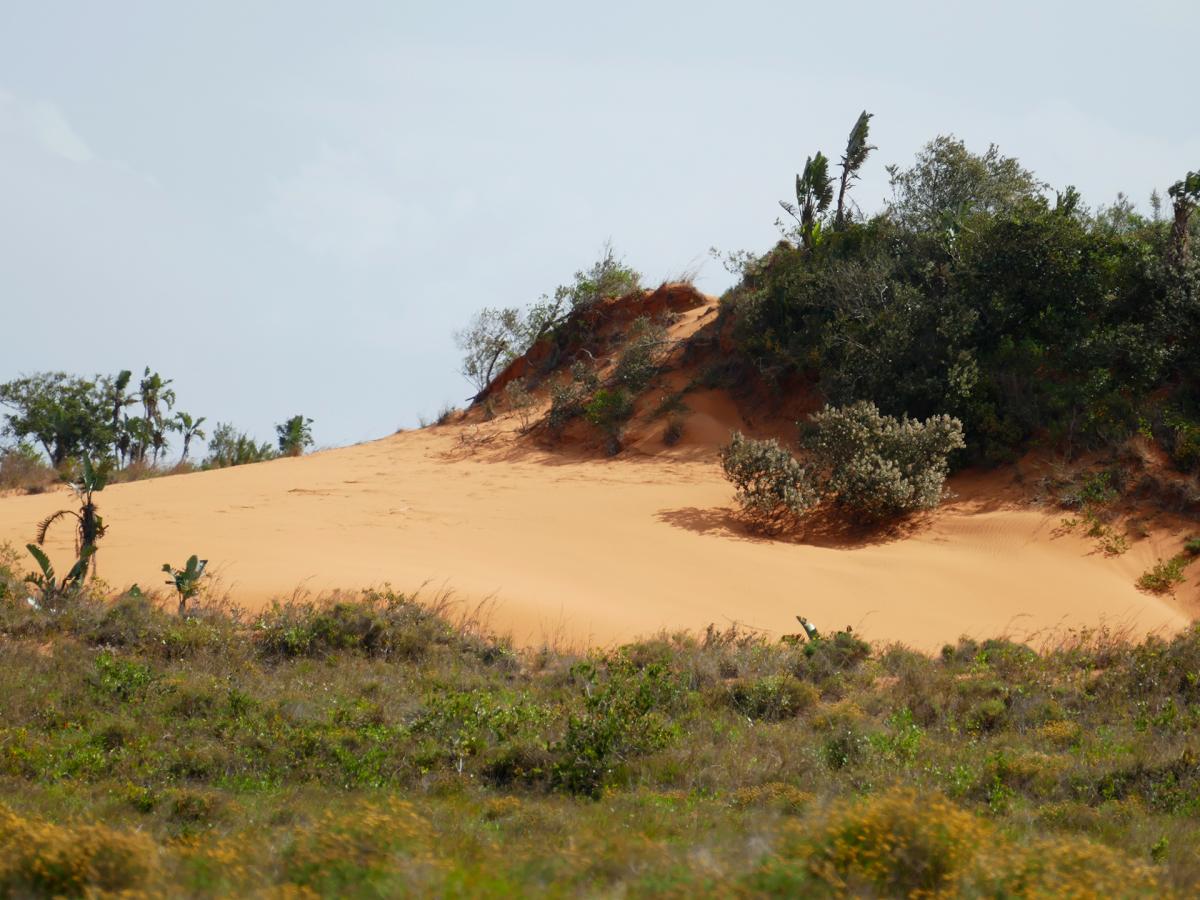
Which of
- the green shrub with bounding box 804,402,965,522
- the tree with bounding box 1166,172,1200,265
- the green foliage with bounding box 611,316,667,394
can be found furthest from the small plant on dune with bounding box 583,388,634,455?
the tree with bounding box 1166,172,1200,265

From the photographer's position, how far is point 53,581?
37.2 feet

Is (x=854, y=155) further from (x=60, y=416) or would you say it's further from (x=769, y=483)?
(x=60, y=416)

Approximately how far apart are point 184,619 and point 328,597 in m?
1.50

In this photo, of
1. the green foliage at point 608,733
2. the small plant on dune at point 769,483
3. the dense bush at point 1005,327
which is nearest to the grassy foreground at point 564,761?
the green foliage at point 608,733

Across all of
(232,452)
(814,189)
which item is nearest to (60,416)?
(232,452)

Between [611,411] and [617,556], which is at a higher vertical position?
[611,411]

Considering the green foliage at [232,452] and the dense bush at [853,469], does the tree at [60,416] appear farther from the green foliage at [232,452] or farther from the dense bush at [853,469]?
the dense bush at [853,469]

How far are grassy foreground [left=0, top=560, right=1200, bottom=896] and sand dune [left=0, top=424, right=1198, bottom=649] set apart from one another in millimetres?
1146

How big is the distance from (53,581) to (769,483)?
32.7 feet

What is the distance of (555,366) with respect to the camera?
29281 millimetres

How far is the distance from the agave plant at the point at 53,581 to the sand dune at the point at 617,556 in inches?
23.6

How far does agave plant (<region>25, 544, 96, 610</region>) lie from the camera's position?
11.1 metres

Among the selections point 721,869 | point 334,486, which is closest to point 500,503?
point 334,486

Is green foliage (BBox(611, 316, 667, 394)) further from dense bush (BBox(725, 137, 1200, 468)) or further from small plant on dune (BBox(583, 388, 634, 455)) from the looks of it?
dense bush (BBox(725, 137, 1200, 468))
